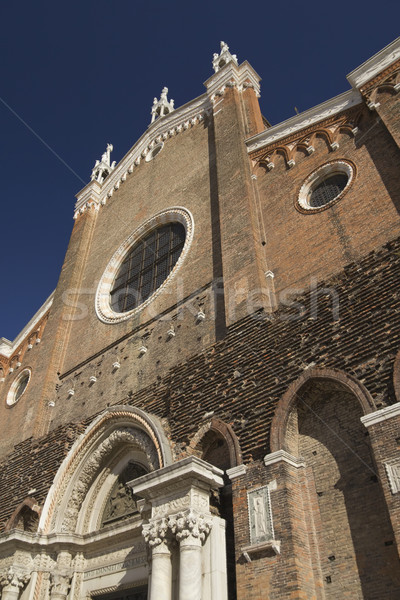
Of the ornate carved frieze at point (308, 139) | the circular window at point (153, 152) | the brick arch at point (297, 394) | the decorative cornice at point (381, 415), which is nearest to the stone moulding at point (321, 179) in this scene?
the ornate carved frieze at point (308, 139)

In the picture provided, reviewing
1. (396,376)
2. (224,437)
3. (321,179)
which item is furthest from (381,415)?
(321,179)

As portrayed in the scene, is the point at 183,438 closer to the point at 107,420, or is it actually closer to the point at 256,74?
the point at 107,420

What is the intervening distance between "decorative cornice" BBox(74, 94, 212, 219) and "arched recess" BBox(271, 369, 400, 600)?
11.7 meters

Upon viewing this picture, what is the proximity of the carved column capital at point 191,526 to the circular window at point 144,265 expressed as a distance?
661 centimetres

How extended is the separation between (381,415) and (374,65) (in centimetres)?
806

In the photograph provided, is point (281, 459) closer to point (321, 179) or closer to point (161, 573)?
point (161, 573)

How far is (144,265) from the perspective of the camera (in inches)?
602

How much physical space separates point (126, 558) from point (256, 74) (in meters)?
14.1

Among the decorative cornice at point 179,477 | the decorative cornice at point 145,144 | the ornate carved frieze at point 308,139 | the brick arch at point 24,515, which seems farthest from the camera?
the decorative cornice at point 145,144

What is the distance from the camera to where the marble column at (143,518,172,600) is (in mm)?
7660

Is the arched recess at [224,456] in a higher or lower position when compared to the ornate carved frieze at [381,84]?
lower

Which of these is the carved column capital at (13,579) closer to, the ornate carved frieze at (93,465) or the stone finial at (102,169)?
the ornate carved frieze at (93,465)

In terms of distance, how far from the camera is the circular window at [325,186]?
431 inches

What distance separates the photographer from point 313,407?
8234 millimetres
